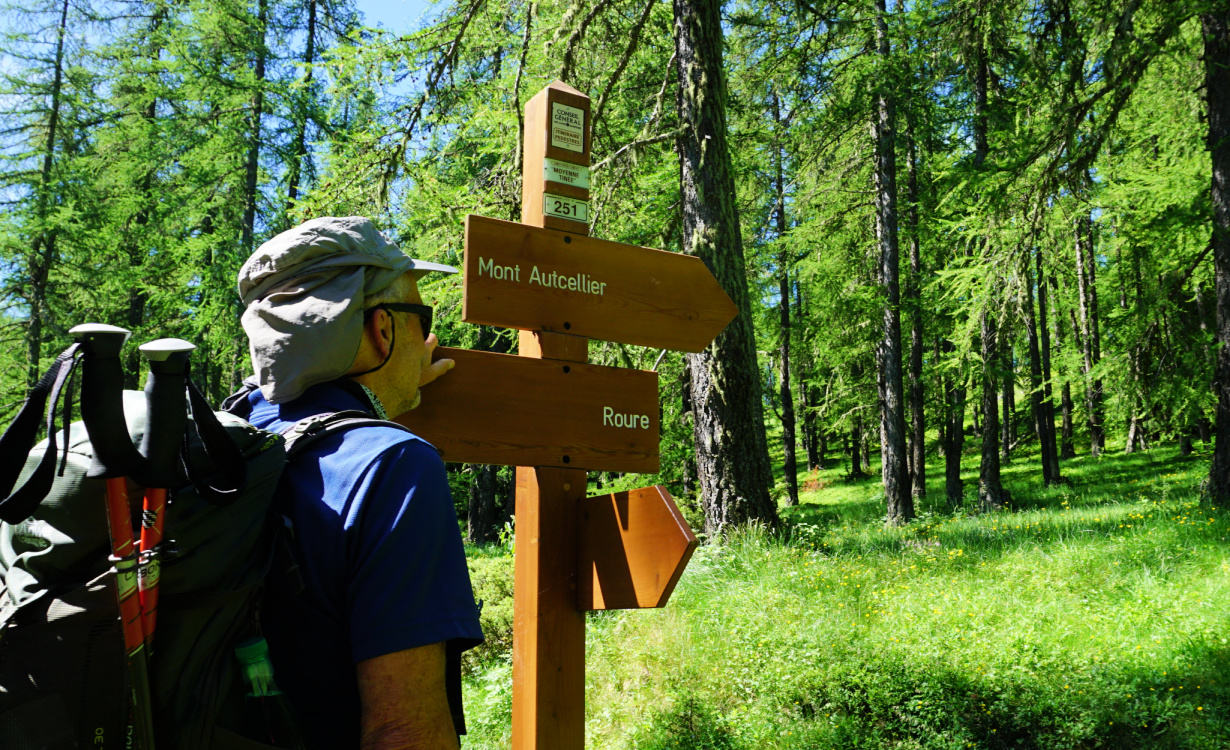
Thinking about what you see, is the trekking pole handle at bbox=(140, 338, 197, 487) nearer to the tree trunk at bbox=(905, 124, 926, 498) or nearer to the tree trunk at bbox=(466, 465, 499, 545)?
the tree trunk at bbox=(905, 124, 926, 498)

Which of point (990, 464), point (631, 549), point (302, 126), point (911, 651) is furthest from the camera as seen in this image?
point (302, 126)

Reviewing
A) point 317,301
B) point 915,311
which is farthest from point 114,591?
point 915,311

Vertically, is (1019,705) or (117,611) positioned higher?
(117,611)

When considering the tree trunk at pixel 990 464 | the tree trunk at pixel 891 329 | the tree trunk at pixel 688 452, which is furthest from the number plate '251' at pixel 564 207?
the tree trunk at pixel 990 464

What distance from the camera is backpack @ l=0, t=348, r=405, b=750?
1.06 meters

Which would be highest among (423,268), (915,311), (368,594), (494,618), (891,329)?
(915,311)

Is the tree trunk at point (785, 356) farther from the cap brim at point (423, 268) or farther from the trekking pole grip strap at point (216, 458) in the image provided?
the trekking pole grip strap at point (216, 458)

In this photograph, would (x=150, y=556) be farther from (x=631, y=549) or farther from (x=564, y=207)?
(x=564, y=207)

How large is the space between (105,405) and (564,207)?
1.88 m

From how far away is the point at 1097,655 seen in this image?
15.1 feet

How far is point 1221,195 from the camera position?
27.2ft

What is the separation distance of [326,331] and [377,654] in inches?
22.6

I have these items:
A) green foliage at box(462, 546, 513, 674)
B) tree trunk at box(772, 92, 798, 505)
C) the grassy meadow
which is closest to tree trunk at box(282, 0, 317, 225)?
tree trunk at box(772, 92, 798, 505)

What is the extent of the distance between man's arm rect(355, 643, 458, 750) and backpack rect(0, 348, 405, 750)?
116 millimetres
